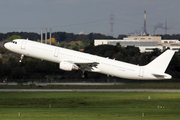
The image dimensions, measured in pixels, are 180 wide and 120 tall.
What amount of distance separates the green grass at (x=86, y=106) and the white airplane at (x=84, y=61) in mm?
7661

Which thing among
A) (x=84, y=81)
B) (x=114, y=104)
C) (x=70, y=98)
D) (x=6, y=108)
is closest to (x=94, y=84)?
(x=84, y=81)

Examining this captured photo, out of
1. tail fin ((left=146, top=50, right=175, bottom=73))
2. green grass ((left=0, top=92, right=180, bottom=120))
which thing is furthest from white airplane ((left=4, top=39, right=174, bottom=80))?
green grass ((left=0, top=92, right=180, bottom=120))

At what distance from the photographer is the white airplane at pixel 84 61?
63.2 metres

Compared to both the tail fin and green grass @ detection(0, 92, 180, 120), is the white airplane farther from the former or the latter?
green grass @ detection(0, 92, 180, 120)

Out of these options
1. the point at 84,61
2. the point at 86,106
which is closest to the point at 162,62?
the point at 84,61

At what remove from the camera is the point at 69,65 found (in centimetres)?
6306

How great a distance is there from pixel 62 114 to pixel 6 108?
8.79m

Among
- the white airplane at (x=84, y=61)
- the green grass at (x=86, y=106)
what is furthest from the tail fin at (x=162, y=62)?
the green grass at (x=86, y=106)

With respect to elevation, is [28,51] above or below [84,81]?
above

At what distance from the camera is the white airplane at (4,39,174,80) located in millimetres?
63156

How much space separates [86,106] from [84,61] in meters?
20.9

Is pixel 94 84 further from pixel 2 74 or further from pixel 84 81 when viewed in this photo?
pixel 2 74

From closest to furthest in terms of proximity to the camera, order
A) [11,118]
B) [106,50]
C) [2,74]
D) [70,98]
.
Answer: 1. [11,118]
2. [70,98]
3. [2,74]
4. [106,50]

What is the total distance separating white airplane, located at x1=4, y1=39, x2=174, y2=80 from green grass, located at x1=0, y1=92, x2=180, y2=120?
7.66 m
